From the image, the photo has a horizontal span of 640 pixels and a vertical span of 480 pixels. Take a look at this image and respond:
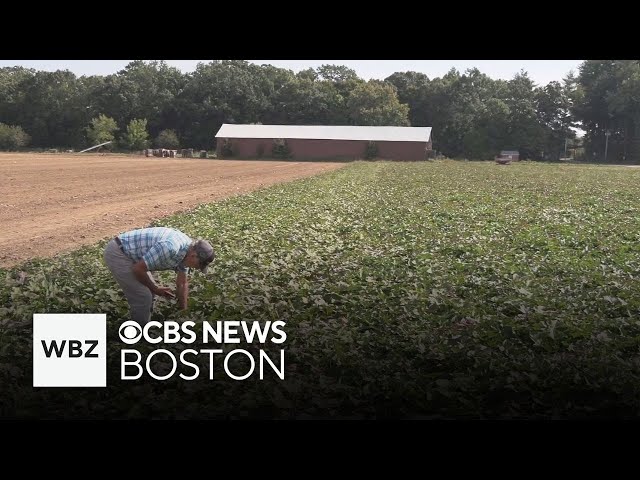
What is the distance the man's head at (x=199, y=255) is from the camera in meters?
5.18

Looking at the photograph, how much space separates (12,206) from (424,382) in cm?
1609

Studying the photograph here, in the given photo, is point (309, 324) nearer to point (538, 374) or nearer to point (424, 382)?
point (424, 382)

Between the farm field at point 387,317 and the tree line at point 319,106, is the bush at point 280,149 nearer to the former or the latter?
the tree line at point 319,106

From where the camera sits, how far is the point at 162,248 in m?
5.32

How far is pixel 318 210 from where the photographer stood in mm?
17234

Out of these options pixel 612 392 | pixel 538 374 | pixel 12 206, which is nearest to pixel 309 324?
pixel 538 374

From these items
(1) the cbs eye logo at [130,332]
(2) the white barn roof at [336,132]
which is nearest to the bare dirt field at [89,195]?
(2) the white barn roof at [336,132]

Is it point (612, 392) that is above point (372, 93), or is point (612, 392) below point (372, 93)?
below

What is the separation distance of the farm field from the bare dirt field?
1.72 meters

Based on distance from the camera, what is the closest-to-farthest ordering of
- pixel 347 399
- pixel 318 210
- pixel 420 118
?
pixel 347 399 < pixel 318 210 < pixel 420 118

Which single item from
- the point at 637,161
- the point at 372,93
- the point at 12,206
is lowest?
the point at 12,206

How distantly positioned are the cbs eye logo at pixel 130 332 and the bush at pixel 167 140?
19079 millimetres

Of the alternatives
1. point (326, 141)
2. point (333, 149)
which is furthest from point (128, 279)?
point (333, 149)

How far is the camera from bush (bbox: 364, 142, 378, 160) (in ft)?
147
